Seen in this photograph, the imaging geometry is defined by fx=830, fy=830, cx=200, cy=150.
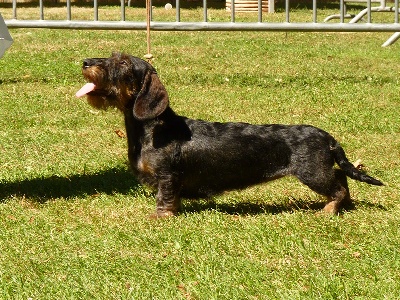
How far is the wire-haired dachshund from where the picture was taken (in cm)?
554

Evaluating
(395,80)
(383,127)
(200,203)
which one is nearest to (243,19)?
(395,80)

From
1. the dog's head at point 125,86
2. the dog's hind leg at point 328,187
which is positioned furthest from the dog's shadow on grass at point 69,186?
the dog's hind leg at point 328,187

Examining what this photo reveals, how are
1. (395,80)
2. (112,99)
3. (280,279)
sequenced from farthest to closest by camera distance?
1. (395,80)
2. (112,99)
3. (280,279)

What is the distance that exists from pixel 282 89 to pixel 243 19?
9.22 metres

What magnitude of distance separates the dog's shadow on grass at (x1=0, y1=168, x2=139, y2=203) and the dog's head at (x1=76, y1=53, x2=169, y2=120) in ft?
3.15

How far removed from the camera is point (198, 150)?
570 cm

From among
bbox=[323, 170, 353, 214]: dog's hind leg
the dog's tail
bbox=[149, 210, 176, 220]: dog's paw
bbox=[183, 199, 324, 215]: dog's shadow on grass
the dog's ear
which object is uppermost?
the dog's ear

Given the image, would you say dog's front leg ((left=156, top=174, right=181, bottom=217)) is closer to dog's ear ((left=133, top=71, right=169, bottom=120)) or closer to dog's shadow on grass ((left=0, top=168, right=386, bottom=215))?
dog's shadow on grass ((left=0, top=168, right=386, bottom=215))

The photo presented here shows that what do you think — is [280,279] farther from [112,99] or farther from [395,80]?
[395,80]

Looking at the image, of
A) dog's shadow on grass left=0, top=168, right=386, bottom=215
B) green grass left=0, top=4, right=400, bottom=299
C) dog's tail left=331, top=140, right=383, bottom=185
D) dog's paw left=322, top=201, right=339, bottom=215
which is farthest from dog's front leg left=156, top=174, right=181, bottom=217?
dog's tail left=331, top=140, right=383, bottom=185

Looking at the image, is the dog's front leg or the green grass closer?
the green grass

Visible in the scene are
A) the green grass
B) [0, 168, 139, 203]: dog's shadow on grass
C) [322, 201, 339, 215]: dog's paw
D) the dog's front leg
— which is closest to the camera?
the green grass

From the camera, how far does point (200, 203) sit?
6109 mm

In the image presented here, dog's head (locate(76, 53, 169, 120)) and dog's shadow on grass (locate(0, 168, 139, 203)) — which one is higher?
dog's head (locate(76, 53, 169, 120))
